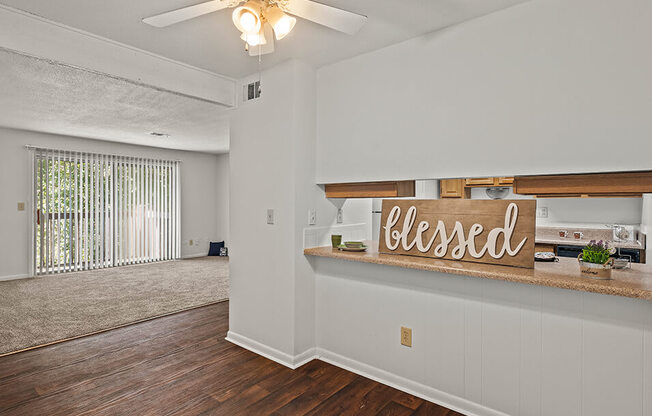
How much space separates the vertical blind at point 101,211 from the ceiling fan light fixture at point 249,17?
236 inches

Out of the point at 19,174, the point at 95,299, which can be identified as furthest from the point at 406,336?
the point at 19,174

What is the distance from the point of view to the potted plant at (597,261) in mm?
1779

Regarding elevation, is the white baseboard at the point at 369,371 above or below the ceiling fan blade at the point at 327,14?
below

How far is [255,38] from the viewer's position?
5.12ft

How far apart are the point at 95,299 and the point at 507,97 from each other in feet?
16.2

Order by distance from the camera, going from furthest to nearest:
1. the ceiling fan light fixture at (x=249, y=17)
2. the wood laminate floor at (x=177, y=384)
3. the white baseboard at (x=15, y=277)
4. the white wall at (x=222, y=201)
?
the white wall at (x=222, y=201) < the white baseboard at (x=15, y=277) < the wood laminate floor at (x=177, y=384) < the ceiling fan light fixture at (x=249, y=17)

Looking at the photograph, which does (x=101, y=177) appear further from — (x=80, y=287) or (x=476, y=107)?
(x=476, y=107)

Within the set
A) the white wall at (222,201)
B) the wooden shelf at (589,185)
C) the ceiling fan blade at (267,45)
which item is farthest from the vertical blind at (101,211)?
the wooden shelf at (589,185)

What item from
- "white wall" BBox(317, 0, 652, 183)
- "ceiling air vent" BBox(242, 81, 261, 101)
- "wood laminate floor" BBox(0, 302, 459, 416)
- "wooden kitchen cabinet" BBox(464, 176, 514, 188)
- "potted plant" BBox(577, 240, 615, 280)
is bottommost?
"wood laminate floor" BBox(0, 302, 459, 416)

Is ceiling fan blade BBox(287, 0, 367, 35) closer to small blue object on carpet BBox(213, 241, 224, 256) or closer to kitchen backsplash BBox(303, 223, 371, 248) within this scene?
kitchen backsplash BBox(303, 223, 371, 248)

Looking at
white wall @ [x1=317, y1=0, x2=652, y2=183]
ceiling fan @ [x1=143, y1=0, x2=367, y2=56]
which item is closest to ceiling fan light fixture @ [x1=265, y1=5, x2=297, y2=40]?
ceiling fan @ [x1=143, y1=0, x2=367, y2=56]

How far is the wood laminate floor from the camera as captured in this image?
85.9 inches

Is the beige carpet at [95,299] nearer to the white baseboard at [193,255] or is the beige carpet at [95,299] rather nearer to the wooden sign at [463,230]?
the white baseboard at [193,255]

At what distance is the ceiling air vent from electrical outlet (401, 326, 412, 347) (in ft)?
7.05
